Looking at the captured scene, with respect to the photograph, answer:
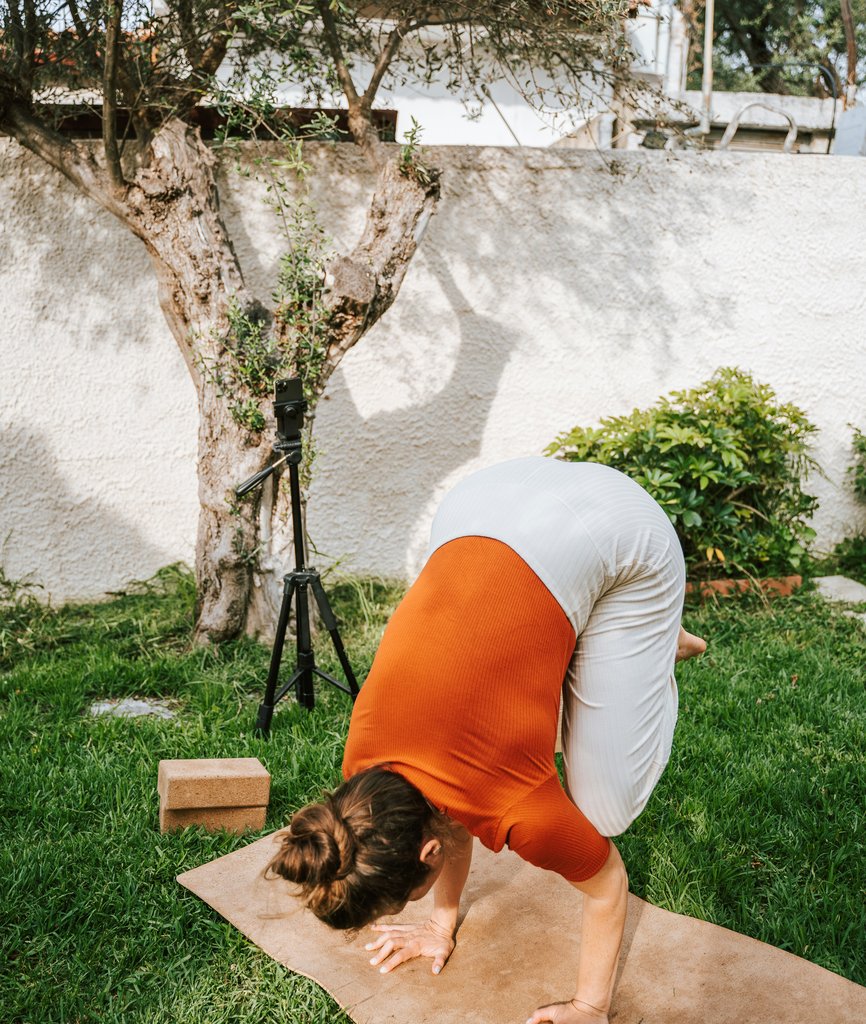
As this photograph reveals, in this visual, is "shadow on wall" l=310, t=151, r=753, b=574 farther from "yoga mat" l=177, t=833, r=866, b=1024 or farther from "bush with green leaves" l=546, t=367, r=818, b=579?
"yoga mat" l=177, t=833, r=866, b=1024

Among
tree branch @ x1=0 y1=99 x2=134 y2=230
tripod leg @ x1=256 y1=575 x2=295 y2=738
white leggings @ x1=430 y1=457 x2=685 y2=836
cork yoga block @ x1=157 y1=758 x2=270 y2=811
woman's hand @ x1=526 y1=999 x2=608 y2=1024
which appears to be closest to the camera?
white leggings @ x1=430 y1=457 x2=685 y2=836

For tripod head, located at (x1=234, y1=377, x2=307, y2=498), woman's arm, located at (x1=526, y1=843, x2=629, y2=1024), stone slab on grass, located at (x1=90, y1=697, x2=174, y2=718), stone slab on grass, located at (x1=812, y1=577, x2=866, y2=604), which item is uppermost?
tripod head, located at (x1=234, y1=377, x2=307, y2=498)

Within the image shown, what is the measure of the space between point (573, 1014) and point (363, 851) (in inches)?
30.4

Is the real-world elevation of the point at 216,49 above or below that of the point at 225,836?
above

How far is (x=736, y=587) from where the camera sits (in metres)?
5.04

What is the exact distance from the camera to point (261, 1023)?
229 cm

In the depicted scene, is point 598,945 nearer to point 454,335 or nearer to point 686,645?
point 686,645

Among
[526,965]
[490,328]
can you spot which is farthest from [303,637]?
[490,328]

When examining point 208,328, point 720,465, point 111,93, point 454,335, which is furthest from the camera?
point 454,335

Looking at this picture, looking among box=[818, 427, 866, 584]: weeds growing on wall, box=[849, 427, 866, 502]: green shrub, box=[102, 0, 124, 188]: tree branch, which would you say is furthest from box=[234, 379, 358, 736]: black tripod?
box=[849, 427, 866, 502]: green shrub

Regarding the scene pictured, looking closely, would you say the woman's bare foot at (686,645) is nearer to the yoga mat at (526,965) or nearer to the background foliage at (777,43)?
the yoga mat at (526,965)

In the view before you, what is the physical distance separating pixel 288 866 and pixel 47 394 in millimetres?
3714

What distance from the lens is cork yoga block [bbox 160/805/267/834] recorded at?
2938mm

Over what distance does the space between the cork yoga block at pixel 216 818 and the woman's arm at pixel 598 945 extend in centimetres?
113
